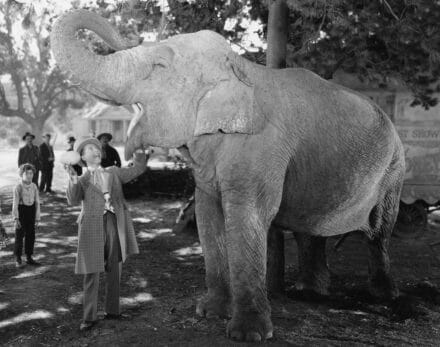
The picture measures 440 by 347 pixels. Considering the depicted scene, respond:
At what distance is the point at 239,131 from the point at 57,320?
2615 millimetres

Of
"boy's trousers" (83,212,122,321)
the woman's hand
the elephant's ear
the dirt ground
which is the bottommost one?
the dirt ground

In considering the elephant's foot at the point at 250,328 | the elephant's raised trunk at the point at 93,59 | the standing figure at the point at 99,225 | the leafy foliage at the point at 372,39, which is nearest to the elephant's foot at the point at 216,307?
the elephant's foot at the point at 250,328

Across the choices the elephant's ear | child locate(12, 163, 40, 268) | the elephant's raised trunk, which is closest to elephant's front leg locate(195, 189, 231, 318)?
the elephant's ear

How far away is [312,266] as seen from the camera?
628 cm

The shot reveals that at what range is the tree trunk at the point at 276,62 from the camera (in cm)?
612

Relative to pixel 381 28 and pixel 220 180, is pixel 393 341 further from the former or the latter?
pixel 381 28

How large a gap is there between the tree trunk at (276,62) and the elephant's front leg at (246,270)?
159 cm

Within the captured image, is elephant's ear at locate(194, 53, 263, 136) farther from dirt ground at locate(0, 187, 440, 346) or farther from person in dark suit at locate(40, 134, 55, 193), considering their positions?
person in dark suit at locate(40, 134, 55, 193)

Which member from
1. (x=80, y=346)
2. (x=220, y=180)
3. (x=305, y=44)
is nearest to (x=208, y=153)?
(x=220, y=180)

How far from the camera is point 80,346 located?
4.43 metres

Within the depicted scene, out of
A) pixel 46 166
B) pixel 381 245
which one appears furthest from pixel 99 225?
pixel 46 166

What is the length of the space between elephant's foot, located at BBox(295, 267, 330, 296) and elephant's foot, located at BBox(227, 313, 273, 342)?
1.83m

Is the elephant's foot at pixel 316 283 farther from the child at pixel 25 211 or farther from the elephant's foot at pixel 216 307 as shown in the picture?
the child at pixel 25 211

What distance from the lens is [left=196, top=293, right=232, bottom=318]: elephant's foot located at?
507 cm
